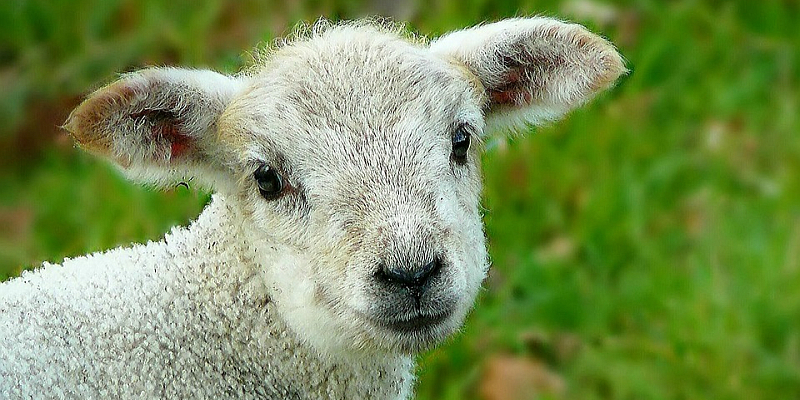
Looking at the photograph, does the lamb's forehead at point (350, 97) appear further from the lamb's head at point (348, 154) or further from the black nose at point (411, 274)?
the black nose at point (411, 274)

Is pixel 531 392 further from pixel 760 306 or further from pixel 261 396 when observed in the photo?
Result: pixel 261 396

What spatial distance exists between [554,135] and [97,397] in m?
3.28

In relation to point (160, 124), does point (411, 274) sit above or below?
below

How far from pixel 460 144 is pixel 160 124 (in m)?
0.73

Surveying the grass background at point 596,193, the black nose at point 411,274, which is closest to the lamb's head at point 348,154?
the black nose at point 411,274

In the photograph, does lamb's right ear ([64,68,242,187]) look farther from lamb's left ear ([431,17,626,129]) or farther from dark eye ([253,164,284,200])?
lamb's left ear ([431,17,626,129])

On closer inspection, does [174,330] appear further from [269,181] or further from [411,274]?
[411,274]

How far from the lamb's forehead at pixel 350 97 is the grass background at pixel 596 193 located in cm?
108

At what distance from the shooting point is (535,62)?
11.0 feet

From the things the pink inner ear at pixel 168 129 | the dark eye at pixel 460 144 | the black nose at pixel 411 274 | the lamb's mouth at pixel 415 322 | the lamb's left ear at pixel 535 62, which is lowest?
the lamb's mouth at pixel 415 322

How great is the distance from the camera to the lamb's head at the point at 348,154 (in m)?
2.82

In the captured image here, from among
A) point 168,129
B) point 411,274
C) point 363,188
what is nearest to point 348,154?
point 363,188

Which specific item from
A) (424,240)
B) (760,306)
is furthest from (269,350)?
(760,306)

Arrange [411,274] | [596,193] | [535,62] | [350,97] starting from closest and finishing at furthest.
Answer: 1. [411,274]
2. [350,97]
3. [535,62]
4. [596,193]
